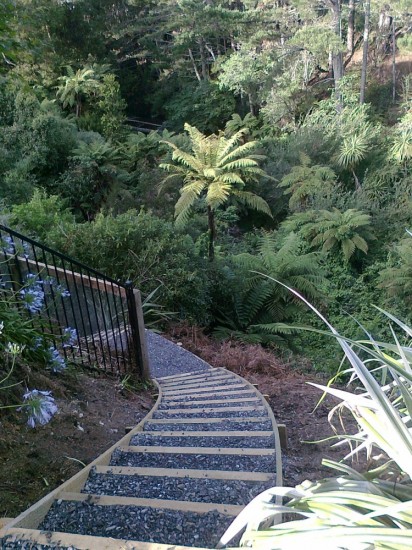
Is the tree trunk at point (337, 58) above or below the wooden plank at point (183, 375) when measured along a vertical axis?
above

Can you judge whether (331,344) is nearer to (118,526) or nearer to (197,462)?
(197,462)

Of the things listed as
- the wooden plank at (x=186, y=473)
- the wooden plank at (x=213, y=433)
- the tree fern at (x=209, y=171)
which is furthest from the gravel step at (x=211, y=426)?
the tree fern at (x=209, y=171)

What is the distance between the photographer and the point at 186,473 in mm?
2590

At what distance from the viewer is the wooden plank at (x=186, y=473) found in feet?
8.36

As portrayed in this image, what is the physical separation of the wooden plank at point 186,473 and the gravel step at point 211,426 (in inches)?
38.7

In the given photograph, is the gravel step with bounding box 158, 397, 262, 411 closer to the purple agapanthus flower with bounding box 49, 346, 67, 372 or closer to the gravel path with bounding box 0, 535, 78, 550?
the purple agapanthus flower with bounding box 49, 346, 67, 372

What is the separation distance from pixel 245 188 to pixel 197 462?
1242 centimetres

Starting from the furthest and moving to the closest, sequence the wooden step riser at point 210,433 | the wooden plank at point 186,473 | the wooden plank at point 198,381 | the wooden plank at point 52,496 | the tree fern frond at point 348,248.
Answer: the tree fern frond at point 348,248
the wooden plank at point 198,381
the wooden step riser at point 210,433
the wooden plank at point 186,473
the wooden plank at point 52,496

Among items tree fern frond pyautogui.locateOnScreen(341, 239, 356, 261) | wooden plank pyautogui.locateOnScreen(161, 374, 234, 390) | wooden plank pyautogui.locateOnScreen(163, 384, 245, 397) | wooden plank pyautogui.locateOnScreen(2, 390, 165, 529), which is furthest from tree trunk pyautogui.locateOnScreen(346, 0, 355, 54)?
wooden plank pyautogui.locateOnScreen(2, 390, 165, 529)

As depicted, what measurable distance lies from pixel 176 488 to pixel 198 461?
50cm

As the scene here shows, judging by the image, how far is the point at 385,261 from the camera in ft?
39.4

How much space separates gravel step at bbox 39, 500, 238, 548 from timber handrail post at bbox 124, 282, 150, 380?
263cm

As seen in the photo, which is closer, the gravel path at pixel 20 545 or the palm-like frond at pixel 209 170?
the gravel path at pixel 20 545

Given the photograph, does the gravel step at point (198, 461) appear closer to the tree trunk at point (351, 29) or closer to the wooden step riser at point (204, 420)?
the wooden step riser at point (204, 420)
